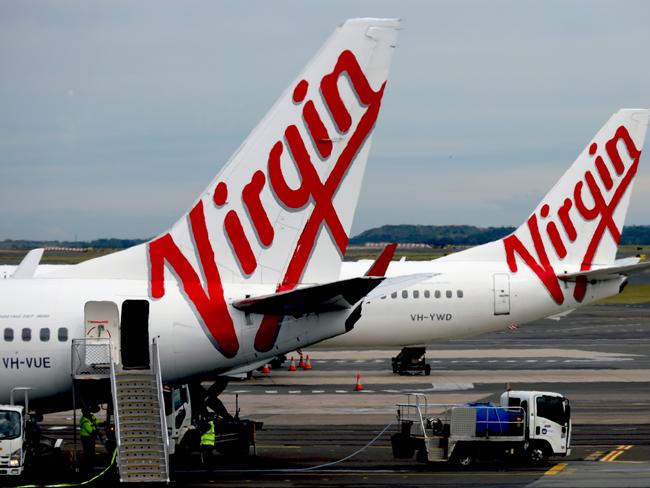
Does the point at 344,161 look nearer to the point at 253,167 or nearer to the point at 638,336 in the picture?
the point at 253,167

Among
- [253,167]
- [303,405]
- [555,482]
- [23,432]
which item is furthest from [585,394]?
[23,432]

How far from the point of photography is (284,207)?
33.0 m

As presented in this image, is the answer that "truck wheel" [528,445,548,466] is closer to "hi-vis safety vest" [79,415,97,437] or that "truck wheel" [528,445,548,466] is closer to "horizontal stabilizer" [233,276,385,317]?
"horizontal stabilizer" [233,276,385,317]

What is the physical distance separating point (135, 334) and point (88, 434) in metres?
3.38

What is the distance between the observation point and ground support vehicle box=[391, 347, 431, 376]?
198ft

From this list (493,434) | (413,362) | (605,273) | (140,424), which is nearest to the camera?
(140,424)

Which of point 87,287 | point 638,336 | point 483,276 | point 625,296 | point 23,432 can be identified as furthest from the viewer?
point 625,296

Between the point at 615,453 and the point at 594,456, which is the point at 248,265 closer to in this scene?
the point at 594,456

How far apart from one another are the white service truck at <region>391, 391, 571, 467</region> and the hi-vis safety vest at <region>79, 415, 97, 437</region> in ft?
29.4

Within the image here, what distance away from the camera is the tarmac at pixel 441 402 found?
32.9 metres

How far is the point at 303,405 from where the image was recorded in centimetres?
4966

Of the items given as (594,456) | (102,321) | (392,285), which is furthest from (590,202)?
(102,321)

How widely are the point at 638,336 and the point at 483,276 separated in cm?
3007

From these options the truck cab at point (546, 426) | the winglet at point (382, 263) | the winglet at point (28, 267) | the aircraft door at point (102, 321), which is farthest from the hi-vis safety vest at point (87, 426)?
the truck cab at point (546, 426)
